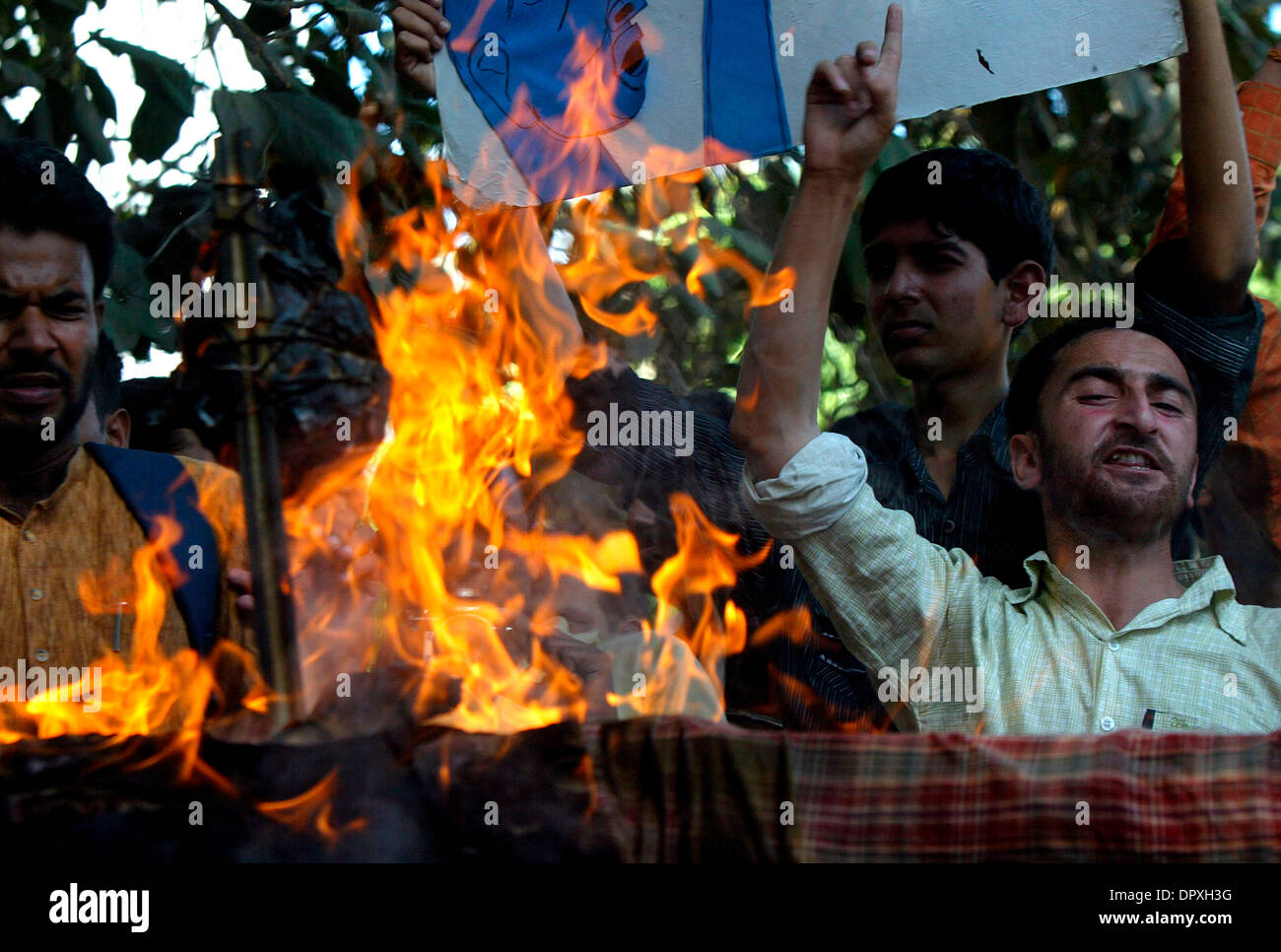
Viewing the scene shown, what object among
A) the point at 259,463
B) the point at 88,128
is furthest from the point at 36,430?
the point at 88,128

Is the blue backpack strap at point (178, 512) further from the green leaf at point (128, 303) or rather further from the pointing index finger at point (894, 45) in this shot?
the pointing index finger at point (894, 45)

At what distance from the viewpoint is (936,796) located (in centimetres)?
184

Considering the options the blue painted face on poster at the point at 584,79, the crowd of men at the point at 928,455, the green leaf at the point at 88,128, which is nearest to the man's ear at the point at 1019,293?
the crowd of men at the point at 928,455

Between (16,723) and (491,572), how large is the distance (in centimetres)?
104

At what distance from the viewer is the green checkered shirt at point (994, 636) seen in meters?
2.11

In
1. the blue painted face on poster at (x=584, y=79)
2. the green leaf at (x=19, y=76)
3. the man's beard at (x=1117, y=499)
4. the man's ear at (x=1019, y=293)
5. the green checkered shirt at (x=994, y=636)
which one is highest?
the green leaf at (x=19, y=76)

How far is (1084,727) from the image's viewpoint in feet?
6.89

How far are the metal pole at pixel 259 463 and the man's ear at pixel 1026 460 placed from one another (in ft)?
4.25

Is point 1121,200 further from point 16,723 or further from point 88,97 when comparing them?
point 16,723

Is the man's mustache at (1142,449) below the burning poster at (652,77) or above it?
below

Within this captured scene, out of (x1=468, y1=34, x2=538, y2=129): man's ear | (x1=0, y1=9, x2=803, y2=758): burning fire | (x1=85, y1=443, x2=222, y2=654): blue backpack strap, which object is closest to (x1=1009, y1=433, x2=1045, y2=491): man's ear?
(x1=0, y1=9, x2=803, y2=758): burning fire

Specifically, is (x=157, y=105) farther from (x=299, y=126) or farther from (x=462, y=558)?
(x=462, y=558)

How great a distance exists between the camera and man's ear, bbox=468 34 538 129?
2.81 meters

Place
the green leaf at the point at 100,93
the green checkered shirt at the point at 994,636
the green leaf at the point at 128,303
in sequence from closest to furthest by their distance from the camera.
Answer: the green checkered shirt at the point at 994,636, the green leaf at the point at 128,303, the green leaf at the point at 100,93
